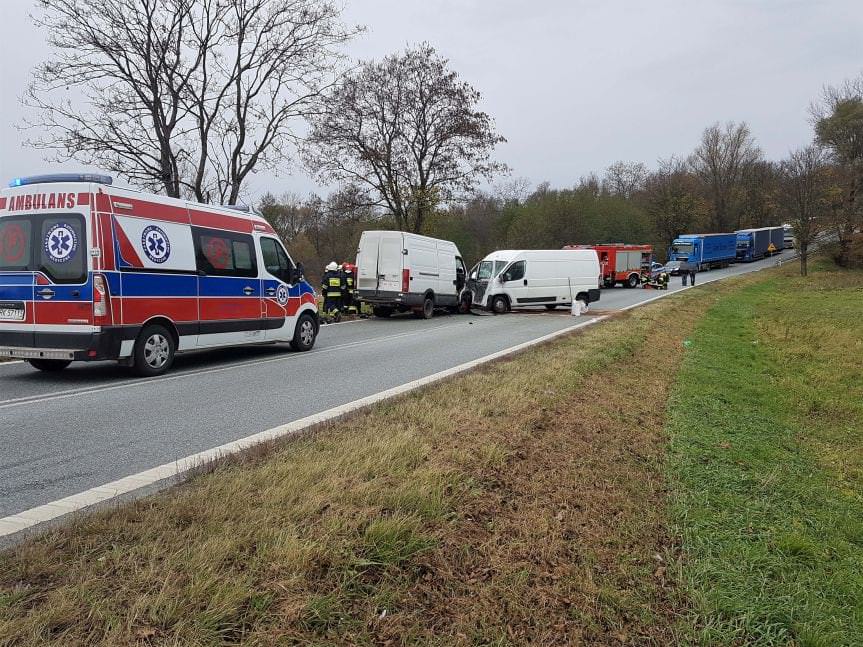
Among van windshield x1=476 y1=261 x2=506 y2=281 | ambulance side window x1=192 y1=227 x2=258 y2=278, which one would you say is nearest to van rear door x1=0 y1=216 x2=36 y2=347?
ambulance side window x1=192 y1=227 x2=258 y2=278

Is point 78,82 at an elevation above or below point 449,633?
above

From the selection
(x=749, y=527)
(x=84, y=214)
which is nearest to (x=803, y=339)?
(x=749, y=527)

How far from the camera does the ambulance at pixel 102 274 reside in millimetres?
7797

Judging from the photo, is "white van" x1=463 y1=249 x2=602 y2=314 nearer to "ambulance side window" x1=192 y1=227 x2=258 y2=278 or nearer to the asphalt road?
the asphalt road

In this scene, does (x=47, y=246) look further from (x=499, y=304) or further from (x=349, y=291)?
(x=499, y=304)

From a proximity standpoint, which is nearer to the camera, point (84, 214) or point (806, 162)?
point (84, 214)

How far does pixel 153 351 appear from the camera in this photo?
873 cm

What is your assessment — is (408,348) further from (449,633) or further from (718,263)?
(718,263)

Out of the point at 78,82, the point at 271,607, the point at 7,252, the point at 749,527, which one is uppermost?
the point at 78,82

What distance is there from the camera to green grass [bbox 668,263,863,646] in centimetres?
296

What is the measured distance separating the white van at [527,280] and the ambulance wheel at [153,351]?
49.9 feet

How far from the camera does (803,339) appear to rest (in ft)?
47.8

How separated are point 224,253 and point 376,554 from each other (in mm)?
8161

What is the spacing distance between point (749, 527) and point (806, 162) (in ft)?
153
